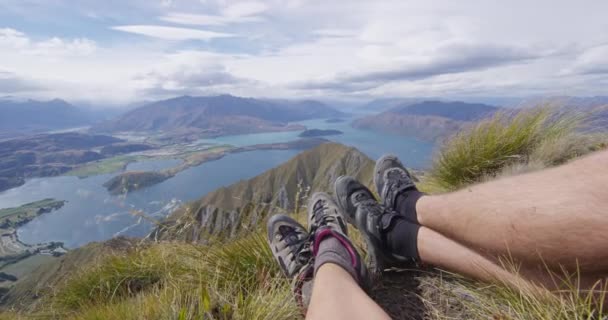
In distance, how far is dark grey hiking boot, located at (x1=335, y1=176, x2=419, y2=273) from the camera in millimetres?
2215

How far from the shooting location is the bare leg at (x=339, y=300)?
1327 millimetres

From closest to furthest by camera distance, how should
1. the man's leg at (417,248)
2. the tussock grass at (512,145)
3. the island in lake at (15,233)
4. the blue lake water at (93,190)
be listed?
the man's leg at (417,248) → the tussock grass at (512,145) → the island in lake at (15,233) → the blue lake water at (93,190)

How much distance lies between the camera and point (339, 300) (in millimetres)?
1448

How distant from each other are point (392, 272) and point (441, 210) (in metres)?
0.61

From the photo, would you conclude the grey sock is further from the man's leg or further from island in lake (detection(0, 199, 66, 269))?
island in lake (detection(0, 199, 66, 269))

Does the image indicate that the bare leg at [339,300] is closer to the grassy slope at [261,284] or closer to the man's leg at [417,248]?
the grassy slope at [261,284]

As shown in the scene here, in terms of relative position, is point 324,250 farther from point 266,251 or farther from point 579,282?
point 579,282

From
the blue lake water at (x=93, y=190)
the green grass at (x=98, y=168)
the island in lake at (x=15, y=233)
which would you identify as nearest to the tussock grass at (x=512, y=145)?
the blue lake water at (x=93, y=190)

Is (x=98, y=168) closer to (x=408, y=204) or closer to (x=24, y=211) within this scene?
(x=24, y=211)

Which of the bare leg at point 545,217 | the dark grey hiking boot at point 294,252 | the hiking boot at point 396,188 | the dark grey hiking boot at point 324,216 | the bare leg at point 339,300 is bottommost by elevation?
the dark grey hiking boot at point 294,252

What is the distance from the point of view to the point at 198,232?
2.93 metres

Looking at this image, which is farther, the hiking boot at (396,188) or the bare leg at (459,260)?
the hiking boot at (396,188)

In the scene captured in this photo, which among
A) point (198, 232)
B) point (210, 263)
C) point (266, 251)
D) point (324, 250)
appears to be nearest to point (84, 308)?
point (198, 232)

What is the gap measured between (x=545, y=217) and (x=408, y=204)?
1.10 meters
